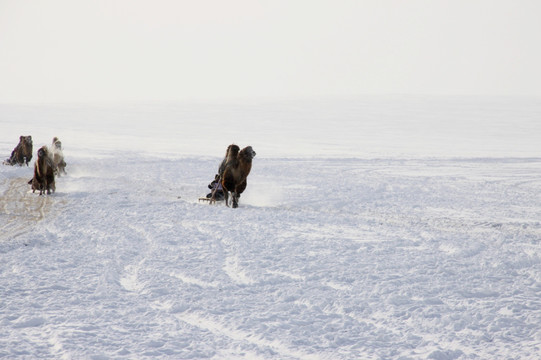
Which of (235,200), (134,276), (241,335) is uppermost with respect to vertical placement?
(235,200)

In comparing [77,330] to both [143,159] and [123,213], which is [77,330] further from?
[143,159]

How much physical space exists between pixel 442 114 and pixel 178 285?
258 feet

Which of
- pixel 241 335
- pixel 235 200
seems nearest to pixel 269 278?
pixel 241 335

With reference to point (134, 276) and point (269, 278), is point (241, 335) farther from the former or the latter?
point (134, 276)

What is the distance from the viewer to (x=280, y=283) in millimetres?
7875

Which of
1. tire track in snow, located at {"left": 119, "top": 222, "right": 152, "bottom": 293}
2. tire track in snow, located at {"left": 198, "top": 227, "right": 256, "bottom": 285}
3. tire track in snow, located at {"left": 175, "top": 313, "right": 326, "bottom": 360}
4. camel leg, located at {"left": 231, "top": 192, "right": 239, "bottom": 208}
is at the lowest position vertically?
tire track in snow, located at {"left": 175, "top": 313, "right": 326, "bottom": 360}

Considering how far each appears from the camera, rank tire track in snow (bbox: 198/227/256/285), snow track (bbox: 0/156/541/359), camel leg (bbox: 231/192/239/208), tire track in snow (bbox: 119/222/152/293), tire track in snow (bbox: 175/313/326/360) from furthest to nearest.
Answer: camel leg (bbox: 231/192/239/208) < tire track in snow (bbox: 198/227/256/285) < tire track in snow (bbox: 119/222/152/293) < snow track (bbox: 0/156/541/359) < tire track in snow (bbox: 175/313/326/360)

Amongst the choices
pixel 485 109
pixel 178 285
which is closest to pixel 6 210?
pixel 178 285

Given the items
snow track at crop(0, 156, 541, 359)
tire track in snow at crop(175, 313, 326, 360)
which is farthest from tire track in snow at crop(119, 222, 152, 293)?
tire track in snow at crop(175, 313, 326, 360)

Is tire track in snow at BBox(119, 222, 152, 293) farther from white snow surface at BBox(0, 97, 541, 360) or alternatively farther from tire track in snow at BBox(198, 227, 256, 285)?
tire track in snow at BBox(198, 227, 256, 285)

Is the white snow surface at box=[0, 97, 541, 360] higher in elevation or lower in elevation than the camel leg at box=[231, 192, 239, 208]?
lower

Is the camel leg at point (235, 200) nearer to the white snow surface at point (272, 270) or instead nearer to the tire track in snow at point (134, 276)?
the white snow surface at point (272, 270)

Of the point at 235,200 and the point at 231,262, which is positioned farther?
the point at 235,200

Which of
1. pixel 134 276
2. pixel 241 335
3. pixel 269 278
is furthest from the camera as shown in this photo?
pixel 134 276
